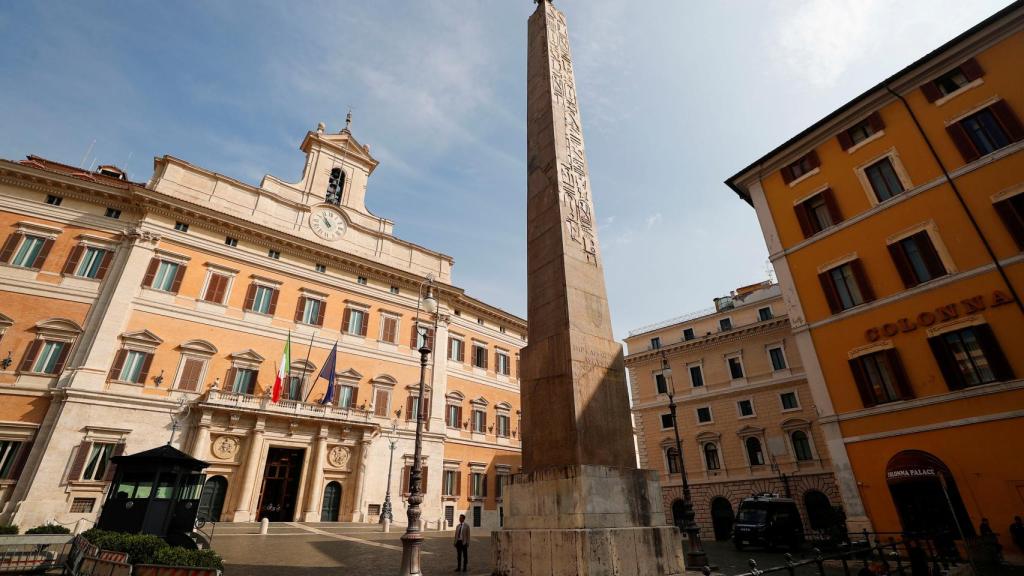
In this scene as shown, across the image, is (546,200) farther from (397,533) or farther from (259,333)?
(259,333)

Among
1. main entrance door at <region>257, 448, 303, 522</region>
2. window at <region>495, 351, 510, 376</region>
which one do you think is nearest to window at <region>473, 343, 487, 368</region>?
window at <region>495, 351, 510, 376</region>

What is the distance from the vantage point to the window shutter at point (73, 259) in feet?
59.4

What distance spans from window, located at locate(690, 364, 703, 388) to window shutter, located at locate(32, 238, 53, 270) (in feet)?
106

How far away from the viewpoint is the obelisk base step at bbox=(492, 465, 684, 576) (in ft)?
17.6

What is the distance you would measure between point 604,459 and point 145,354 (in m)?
19.8

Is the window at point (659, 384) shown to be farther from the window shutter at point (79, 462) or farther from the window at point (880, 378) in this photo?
the window shutter at point (79, 462)

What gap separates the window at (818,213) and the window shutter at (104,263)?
27454mm

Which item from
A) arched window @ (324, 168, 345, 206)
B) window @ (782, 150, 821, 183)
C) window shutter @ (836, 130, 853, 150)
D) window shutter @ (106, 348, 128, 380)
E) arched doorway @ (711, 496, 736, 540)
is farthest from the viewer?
arched window @ (324, 168, 345, 206)

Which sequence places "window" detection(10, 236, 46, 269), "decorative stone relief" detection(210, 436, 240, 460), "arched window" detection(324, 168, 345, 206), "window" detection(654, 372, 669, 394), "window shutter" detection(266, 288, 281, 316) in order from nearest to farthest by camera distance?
"window" detection(10, 236, 46, 269)
"decorative stone relief" detection(210, 436, 240, 460)
"window shutter" detection(266, 288, 281, 316)
"arched window" detection(324, 168, 345, 206)
"window" detection(654, 372, 669, 394)

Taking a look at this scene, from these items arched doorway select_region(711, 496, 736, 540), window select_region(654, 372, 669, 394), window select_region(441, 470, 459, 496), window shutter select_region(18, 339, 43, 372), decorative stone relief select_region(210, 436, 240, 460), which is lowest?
arched doorway select_region(711, 496, 736, 540)

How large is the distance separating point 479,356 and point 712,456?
14.9 meters

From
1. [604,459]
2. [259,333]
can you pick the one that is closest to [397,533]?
[259,333]

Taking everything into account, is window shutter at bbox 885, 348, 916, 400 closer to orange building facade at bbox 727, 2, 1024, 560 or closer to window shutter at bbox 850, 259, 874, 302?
orange building facade at bbox 727, 2, 1024, 560

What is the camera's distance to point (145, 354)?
18000mm
